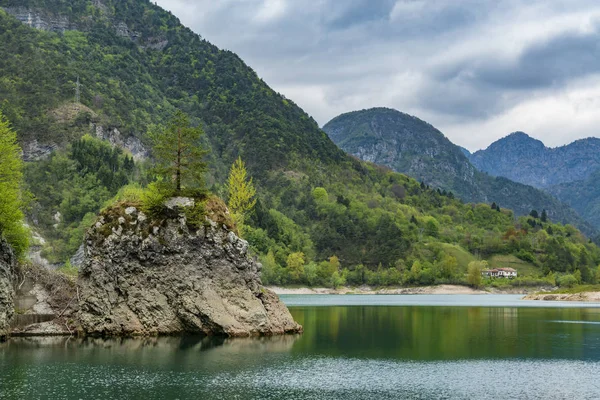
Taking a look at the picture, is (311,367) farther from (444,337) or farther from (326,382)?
(444,337)

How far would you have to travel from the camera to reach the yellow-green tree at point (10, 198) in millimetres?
65438

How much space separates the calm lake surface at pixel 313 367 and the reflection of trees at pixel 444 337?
0.62 feet

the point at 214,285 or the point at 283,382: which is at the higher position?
the point at 214,285

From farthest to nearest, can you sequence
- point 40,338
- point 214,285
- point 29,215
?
point 29,215 < point 214,285 < point 40,338

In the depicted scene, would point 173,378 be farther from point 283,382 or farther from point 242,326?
point 242,326

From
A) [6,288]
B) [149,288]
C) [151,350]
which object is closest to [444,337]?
[149,288]

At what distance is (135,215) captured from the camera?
72312 millimetres

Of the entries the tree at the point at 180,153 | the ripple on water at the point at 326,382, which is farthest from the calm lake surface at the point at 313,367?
the tree at the point at 180,153

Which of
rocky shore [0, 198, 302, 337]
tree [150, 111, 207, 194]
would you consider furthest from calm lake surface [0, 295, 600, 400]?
tree [150, 111, 207, 194]

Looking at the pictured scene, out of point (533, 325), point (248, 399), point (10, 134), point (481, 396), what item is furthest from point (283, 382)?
point (533, 325)

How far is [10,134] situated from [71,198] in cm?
11698

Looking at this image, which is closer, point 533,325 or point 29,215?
point 533,325

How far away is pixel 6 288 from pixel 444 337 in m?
46.3

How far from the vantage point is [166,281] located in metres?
69.6
